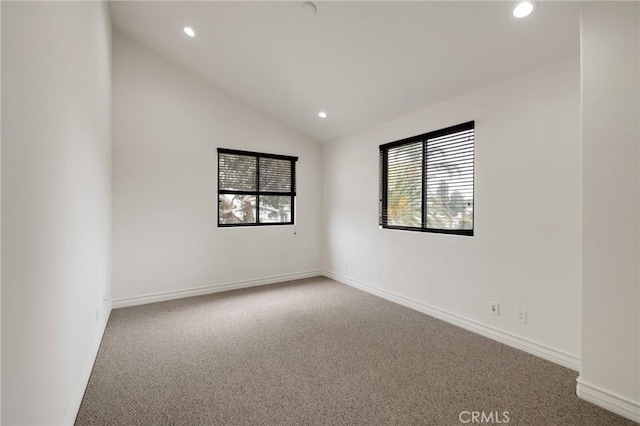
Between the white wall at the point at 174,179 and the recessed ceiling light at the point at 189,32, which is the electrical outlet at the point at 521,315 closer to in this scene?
the white wall at the point at 174,179

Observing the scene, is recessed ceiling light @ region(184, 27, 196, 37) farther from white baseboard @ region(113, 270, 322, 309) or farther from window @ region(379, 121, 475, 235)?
white baseboard @ region(113, 270, 322, 309)

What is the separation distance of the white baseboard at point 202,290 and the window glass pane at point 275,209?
95 centimetres

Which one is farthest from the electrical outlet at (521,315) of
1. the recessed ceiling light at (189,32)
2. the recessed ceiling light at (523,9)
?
the recessed ceiling light at (189,32)

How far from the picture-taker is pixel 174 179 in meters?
4.06

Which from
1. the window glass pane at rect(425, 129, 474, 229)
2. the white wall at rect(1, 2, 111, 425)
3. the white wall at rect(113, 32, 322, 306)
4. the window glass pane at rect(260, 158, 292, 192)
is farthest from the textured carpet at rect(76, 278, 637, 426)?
the window glass pane at rect(260, 158, 292, 192)

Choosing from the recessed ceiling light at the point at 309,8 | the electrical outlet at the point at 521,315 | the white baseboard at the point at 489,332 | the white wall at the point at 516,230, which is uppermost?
the recessed ceiling light at the point at 309,8

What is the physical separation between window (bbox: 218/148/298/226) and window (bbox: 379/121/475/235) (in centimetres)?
168

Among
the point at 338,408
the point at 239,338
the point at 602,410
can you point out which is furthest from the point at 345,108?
the point at 602,410

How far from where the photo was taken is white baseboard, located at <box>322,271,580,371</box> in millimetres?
2416

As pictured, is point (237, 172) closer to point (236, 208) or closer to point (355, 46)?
point (236, 208)

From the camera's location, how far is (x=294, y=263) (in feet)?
16.9

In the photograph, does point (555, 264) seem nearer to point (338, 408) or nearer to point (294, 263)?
point (338, 408)

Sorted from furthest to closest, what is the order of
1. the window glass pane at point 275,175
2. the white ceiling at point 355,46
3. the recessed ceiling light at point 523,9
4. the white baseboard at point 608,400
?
the window glass pane at point 275,175, the white ceiling at point 355,46, the recessed ceiling light at point 523,9, the white baseboard at point 608,400

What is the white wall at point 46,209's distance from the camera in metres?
1.01
